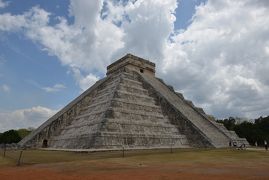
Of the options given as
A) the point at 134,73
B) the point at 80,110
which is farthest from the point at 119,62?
the point at 80,110

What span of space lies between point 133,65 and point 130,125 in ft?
52.6

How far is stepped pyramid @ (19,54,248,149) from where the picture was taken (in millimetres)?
22125

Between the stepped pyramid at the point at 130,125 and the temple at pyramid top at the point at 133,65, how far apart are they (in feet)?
12.6

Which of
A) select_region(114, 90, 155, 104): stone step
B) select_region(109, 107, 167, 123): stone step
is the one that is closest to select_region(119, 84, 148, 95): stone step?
select_region(114, 90, 155, 104): stone step

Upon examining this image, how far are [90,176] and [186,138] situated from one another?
57.0ft

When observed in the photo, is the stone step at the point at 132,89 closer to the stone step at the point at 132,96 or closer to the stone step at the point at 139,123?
the stone step at the point at 132,96

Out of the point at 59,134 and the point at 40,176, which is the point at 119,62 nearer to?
the point at 59,134

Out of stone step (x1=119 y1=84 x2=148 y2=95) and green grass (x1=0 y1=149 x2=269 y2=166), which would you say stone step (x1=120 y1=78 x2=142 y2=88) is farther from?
green grass (x1=0 y1=149 x2=269 y2=166)

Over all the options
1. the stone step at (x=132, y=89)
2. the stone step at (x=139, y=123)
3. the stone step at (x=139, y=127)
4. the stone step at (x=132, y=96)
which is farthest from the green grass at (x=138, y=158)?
the stone step at (x=132, y=89)

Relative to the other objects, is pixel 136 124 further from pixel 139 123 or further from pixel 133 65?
pixel 133 65

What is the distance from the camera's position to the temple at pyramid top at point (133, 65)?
1494 inches

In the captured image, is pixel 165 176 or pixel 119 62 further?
pixel 119 62

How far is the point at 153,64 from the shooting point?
138ft

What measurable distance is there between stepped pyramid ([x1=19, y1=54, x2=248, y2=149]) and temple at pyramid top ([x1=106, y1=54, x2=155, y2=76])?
151 inches
